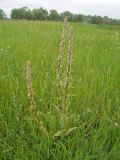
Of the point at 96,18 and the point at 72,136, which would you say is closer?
the point at 72,136

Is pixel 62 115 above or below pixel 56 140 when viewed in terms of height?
above

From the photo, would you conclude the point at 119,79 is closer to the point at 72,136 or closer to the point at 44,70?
the point at 44,70

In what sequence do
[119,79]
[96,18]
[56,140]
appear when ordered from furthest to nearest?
[96,18] < [119,79] < [56,140]

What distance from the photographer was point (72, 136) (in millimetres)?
2020

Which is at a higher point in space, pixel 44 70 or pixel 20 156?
pixel 44 70

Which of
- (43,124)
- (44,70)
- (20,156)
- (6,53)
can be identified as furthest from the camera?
(6,53)

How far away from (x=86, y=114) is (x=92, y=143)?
377mm

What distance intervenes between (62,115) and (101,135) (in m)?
0.29

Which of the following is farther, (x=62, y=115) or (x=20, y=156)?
(x=62, y=115)

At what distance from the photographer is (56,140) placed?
1967 mm

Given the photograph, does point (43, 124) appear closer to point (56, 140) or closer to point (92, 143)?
point (56, 140)

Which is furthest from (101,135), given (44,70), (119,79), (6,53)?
(6,53)

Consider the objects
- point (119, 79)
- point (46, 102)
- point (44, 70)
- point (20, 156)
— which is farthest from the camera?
point (44, 70)

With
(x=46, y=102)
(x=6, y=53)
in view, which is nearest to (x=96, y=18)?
(x=6, y=53)
